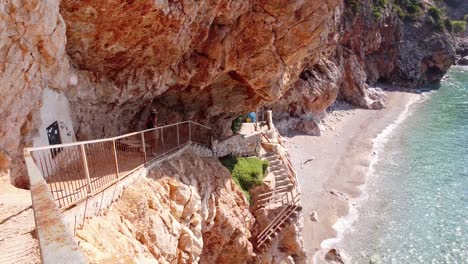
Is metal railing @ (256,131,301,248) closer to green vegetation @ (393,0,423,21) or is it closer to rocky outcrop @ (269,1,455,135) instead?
rocky outcrop @ (269,1,455,135)

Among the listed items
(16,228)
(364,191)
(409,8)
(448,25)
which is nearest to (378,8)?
(409,8)

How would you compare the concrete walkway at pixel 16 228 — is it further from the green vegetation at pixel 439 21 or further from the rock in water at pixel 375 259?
the green vegetation at pixel 439 21

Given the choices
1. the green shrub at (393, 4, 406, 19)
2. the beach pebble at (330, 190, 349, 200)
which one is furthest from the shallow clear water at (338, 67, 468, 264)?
the green shrub at (393, 4, 406, 19)

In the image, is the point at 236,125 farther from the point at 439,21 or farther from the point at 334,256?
the point at 439,21

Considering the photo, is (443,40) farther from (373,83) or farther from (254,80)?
(254,80)

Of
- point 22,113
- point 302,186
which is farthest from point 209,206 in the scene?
point 302,186

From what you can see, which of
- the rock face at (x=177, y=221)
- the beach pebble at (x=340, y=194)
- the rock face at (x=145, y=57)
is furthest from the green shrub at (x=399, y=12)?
the rock face at (x=177, y=221)
